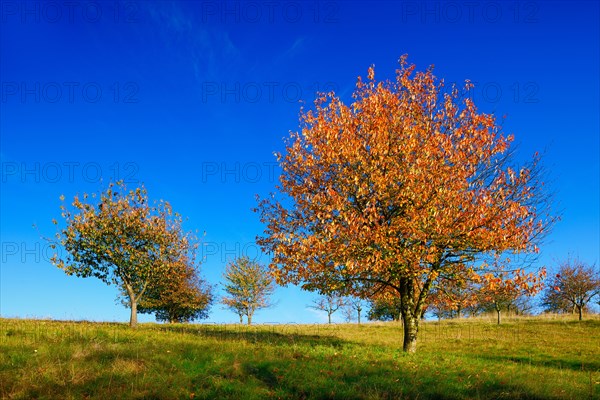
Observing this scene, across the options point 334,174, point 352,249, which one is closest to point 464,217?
point 352,249

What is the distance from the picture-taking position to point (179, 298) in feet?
177

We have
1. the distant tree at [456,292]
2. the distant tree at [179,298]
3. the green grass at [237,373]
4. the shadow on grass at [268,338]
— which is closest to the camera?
the green grass at [237,373]

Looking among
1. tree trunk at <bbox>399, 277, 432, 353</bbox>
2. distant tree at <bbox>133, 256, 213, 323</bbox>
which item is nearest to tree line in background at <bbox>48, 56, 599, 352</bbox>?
tree trunk at <bbox>399, 277, 432, 353</bbox>

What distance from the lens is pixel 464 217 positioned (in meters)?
19.0

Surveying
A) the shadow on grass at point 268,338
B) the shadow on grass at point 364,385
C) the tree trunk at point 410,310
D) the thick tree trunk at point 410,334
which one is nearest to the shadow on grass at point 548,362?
the thick tree trunk at point 410,334

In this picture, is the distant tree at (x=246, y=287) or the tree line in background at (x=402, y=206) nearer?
the tree line in background at (x=402, y=206)

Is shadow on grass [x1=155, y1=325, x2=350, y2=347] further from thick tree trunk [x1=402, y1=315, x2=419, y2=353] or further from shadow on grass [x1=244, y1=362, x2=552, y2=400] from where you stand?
shadow on grass [x1=244, y1=362, x2=552, y2=400]

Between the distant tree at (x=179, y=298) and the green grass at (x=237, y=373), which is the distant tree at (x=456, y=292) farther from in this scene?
the distant tree at (x=179, y=298)

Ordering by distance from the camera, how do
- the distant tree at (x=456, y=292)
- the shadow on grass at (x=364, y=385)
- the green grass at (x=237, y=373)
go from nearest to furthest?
the green grass at (x=237, y=373)
the shadow on grass at (x=364, y=385)
the distant tree at (x=456, y=292)

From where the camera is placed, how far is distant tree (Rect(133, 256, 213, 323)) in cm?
4861

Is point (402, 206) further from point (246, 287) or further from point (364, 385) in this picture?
point (246, 287)

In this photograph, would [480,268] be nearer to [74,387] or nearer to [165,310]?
[74,387]

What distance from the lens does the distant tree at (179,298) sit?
159 feet

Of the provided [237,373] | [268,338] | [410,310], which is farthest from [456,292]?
[237,373]
